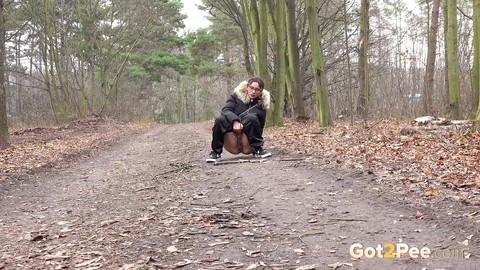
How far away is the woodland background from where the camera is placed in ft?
51.6

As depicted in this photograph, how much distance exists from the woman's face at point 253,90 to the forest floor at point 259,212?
1.12m

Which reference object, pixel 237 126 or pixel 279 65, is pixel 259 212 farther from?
pixel 279 65

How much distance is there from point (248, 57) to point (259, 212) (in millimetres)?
17813

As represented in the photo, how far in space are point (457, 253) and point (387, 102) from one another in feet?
57.8

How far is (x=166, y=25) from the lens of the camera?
122 ft

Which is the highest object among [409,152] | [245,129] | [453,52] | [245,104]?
[453,52]

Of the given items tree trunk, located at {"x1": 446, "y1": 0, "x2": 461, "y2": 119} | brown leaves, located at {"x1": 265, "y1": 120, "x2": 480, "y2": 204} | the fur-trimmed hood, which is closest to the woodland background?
tree trunk, located at {"x1": 446, "y1": 0, "x2": 461, "y2": 119}

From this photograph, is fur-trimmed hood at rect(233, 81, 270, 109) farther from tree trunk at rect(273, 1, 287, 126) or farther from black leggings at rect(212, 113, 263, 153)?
tree trunk at rect(273, 1, 287, 126)

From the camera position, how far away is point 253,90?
8.20 metres

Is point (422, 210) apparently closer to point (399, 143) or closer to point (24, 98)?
point (399, 143)

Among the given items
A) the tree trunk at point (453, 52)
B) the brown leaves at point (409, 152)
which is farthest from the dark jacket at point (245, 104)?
the tree trunk at point (453, 52)

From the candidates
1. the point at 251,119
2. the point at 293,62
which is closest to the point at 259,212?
the point at 251,119

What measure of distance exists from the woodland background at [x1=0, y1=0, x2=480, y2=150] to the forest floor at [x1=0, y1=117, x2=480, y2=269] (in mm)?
4912

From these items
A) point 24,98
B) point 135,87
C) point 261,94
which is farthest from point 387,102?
point 24,98
